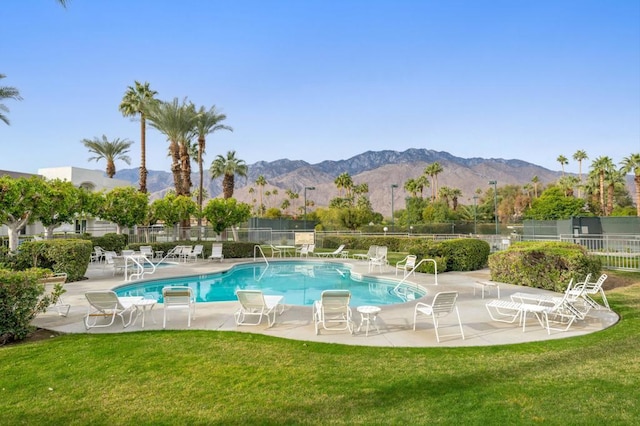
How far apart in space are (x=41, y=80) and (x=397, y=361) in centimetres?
1937

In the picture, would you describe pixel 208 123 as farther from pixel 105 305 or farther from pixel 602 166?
pixel 602 166

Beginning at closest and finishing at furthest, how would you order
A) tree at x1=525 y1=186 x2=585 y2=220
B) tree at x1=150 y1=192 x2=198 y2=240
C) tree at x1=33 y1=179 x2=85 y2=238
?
tree at x1=33 y1=179 x2=85 y2=238, tree at x1=150 y1=192 x2=198 y2=240, tree at x1=525 y1=186 x2=585 y2=220

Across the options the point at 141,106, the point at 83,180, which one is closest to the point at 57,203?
the point at 141,106

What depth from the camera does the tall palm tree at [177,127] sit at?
2594cm

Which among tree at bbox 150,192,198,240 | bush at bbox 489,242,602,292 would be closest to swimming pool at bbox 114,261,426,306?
bush at bbox 489,242,602,292

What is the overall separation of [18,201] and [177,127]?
1481 cm

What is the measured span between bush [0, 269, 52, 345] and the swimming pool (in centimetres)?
427

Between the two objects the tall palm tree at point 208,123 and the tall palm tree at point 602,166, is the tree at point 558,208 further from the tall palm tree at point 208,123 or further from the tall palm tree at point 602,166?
the tall palm tree at point 208,123

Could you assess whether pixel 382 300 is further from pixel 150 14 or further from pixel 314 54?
pixel 314 54

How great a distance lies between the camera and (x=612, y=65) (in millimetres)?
18000

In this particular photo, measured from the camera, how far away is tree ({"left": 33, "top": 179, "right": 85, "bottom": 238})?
13.2 meters

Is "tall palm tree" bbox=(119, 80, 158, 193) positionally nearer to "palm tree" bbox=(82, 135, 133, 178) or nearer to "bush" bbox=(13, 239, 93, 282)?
"palm tree" bbox=(82, 135, 133, 178)

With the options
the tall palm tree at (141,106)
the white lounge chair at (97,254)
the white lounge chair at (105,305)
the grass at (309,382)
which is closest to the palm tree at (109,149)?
the tall palm tree at (141,106)

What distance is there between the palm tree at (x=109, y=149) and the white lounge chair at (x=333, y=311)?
37.3 meters
